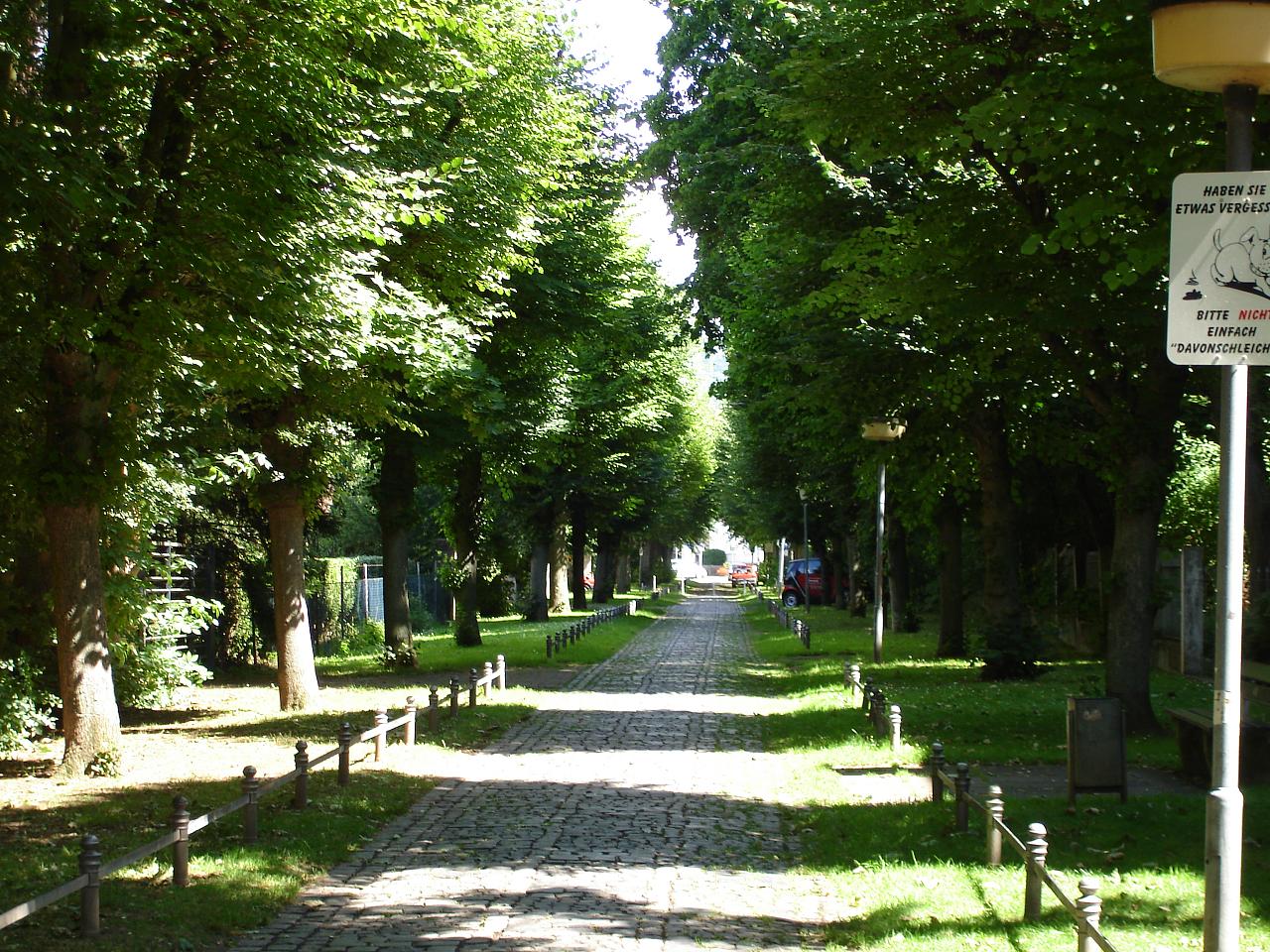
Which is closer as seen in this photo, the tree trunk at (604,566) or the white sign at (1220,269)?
the white sign at (1220,269)

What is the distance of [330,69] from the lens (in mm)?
12797

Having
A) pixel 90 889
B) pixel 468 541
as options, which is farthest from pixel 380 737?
pixel 468 541

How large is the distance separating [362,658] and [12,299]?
19.8 meters

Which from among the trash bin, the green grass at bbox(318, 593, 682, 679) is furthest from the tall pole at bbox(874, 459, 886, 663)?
the trash bin

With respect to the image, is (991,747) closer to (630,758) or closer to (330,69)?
(630,758)

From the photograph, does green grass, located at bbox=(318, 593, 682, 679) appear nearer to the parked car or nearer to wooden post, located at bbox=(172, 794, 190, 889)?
wooden post, located at bbox=(172, 794, 190, 889)

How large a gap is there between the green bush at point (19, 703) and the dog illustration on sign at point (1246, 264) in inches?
475

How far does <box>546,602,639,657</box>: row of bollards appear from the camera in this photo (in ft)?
98.6

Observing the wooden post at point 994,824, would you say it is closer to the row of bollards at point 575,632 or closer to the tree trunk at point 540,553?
the row of bollards at point 575,632

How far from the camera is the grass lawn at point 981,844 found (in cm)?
760

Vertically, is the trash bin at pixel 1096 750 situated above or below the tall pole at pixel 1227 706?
below

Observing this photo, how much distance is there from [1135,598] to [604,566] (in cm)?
4419

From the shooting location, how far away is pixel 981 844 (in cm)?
970

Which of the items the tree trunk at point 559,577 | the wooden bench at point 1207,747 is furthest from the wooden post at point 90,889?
the tree trunk at point 559,577
